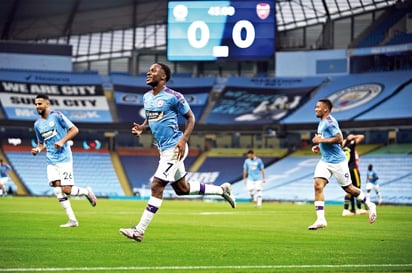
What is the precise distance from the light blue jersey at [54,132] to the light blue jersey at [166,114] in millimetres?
4635

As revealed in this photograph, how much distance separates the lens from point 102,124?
7075cm

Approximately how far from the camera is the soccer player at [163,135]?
13.2 meters

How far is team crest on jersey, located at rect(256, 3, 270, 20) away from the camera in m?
62.6

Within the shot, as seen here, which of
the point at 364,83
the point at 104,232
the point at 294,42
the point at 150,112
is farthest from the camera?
the point at 294,42

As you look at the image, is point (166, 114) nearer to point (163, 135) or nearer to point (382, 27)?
point (163, 135)

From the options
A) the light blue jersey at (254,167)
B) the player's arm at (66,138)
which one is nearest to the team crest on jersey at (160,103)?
the player's arm at (66,138)

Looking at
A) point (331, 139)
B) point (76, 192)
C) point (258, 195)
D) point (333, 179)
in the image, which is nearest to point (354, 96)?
point (333, 179)

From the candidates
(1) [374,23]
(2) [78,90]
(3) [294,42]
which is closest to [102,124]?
(2) [78,90]

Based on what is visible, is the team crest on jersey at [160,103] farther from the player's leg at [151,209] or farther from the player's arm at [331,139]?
the player's arm at [331,139]

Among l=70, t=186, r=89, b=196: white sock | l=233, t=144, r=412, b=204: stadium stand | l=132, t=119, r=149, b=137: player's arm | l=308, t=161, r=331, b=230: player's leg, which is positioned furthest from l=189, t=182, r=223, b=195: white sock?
l=233, t=144, r=412, b=204: stadium stand

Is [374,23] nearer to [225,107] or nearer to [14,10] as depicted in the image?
[225,107]

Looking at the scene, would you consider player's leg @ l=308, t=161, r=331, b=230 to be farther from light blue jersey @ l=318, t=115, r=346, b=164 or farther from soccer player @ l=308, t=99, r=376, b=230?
light blue jersey @ l=318, t=115, r=346, b=164

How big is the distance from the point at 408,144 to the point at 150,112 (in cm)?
5287

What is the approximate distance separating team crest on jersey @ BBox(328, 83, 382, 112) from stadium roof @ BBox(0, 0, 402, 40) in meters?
6.99
